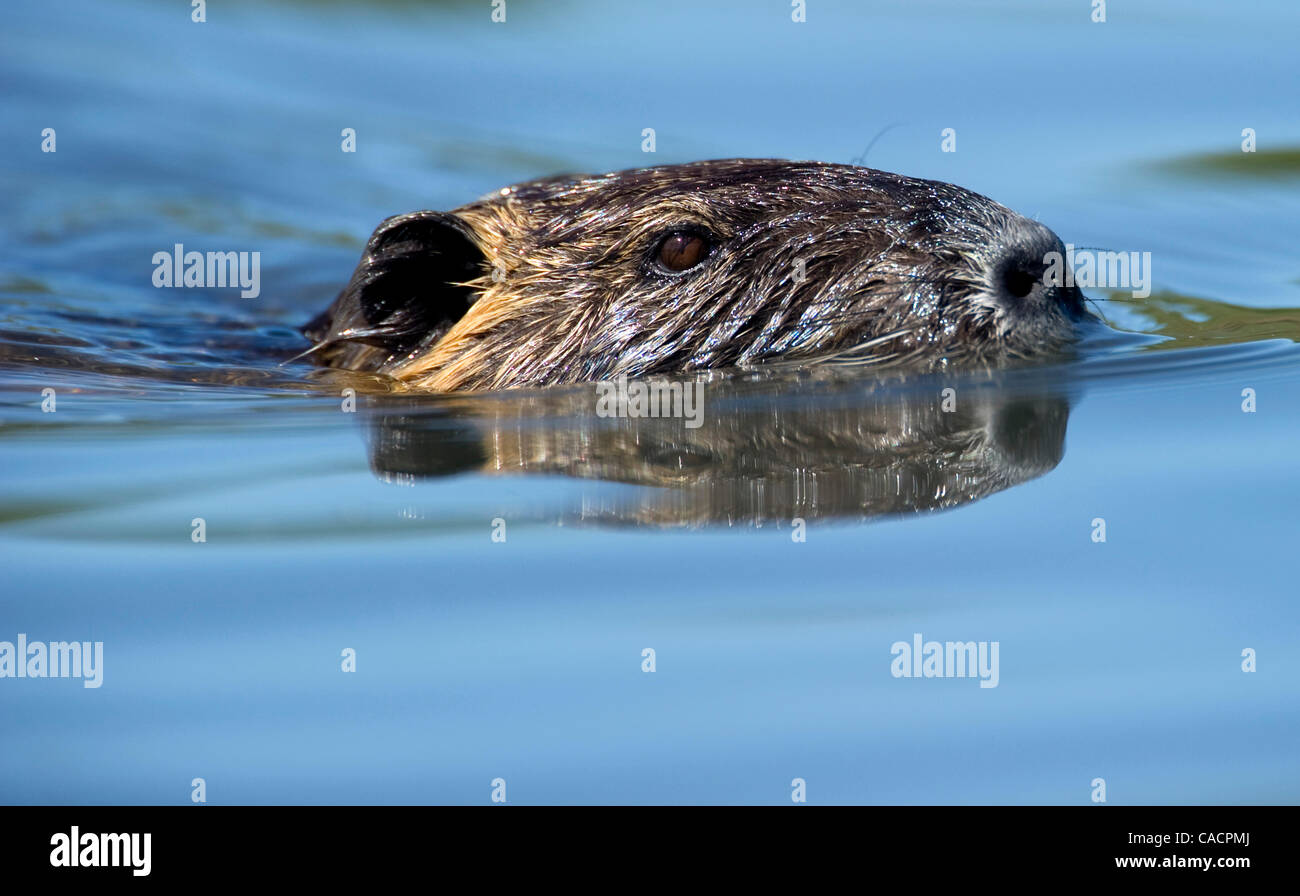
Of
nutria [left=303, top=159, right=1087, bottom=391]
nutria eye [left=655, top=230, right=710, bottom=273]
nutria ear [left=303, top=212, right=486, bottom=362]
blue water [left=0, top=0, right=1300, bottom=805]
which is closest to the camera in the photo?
blue water [left=0, top=0, right=1300, bottom=805]

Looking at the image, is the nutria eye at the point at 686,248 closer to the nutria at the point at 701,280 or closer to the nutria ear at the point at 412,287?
the nutria at the point at 701,280

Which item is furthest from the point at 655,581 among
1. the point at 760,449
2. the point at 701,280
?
the point at 701,280

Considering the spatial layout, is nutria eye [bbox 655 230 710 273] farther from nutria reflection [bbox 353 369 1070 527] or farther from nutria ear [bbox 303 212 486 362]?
nutria ear [bbox 303 212 486 362]

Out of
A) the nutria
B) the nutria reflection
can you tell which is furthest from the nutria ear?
the nutria reflection

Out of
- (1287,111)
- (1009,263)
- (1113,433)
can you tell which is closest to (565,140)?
(1287,111)

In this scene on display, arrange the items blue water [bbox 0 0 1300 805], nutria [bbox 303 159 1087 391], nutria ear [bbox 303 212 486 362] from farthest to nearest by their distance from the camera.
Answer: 1. nutria ear [bbox 303 212 486 362]
2. nutria [bbox 303 159 1087 391]
3. blue water [bbox 0 0 1300 805]

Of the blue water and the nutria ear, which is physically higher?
the nutria ear
